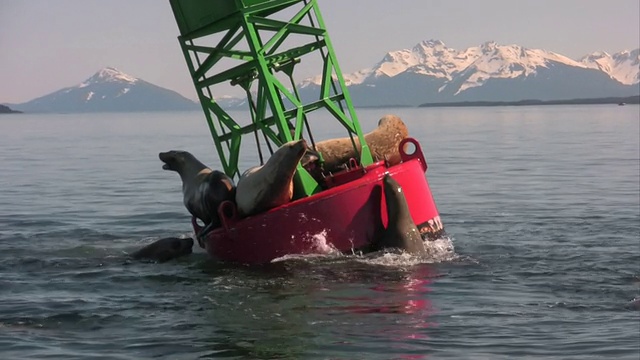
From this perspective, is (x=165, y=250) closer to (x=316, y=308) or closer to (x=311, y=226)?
(x=311, y=226)

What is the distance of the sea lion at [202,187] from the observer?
56.4ft

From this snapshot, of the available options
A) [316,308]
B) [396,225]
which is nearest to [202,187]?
[396,225]

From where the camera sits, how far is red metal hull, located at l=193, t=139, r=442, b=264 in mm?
16172

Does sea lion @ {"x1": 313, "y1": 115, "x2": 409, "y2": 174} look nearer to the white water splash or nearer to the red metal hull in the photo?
the red metal hull

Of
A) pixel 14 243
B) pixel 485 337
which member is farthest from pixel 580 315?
pixel 14 243

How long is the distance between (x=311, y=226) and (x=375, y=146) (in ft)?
12.9

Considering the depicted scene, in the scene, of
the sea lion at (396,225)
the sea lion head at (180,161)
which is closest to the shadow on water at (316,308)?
the sea lion at (396,225)

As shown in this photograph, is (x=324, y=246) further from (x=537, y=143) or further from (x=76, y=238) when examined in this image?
(x=537, y=143)

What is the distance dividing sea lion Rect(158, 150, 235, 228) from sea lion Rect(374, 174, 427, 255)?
2664 mm

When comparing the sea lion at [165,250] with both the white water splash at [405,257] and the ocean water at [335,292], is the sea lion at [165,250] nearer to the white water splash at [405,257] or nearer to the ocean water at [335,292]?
the ocean water at [335,292]

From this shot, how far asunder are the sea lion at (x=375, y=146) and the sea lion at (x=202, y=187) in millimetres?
2016

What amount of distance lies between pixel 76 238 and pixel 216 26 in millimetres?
5869

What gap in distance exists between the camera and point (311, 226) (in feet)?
53.2

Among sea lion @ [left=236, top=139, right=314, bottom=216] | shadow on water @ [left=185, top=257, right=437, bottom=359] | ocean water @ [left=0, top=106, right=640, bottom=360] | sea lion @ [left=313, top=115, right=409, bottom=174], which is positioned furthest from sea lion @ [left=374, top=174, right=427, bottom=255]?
sea lion @ [left=313, top=115, right=409, bottom=174]
